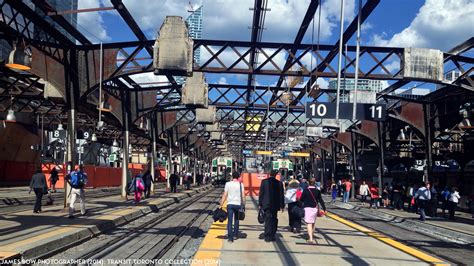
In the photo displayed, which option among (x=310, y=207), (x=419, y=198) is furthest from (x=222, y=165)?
(x=310, y=207)

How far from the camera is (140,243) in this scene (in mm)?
12594

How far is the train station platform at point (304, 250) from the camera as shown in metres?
10.1

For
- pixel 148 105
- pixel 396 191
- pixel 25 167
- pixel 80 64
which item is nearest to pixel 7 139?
pixel 25 167

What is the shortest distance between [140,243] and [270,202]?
3.45m

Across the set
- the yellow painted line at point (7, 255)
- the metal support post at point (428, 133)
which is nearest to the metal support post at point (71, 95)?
the yellow painted line at point (7, 255)

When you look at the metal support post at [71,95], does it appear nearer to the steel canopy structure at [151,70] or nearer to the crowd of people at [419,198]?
the steel canopy structure at [151,70]

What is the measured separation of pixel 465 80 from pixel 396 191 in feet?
34.8

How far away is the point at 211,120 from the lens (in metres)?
35.4

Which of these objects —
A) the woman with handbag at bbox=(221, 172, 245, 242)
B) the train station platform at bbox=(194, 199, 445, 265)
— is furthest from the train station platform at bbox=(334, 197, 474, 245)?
the woman with handbag at bbox=(221, 172, 245, 242)

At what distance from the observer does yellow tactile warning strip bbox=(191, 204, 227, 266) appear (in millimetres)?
9656

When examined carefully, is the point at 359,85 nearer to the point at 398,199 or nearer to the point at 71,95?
the point at 398,199

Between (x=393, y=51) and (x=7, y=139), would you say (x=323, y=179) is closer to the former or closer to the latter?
(x=7, y=139)

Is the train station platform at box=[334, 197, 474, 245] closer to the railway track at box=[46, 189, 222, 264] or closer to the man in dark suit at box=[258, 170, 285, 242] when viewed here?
the man in dark suit at box=[258, 170, 285, 242]

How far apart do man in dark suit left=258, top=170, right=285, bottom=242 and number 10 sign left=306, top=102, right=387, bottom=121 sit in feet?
18.0
